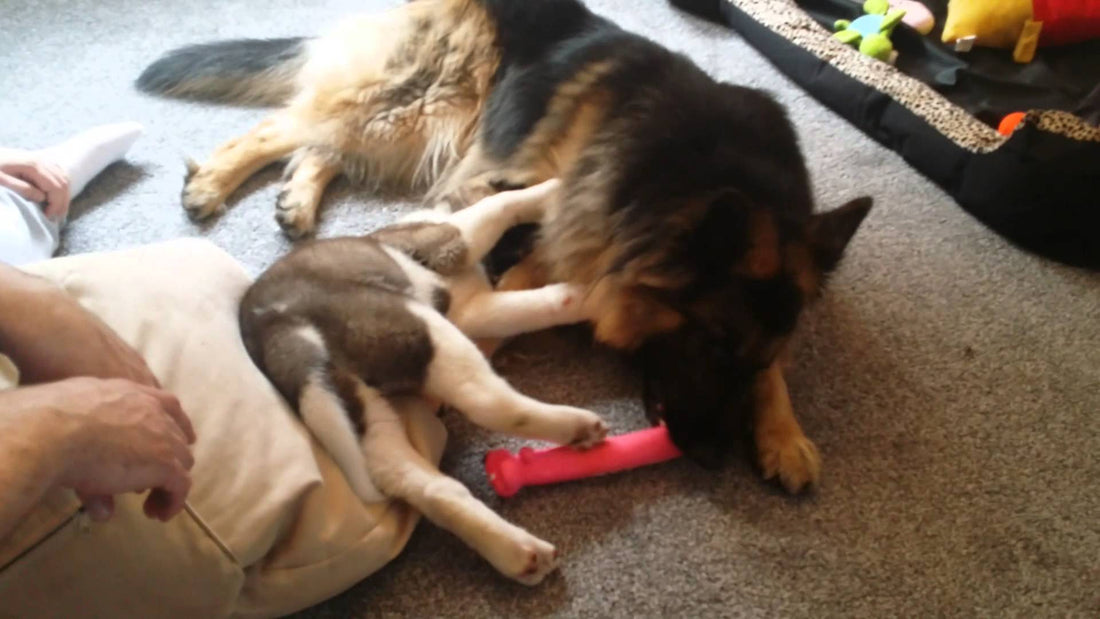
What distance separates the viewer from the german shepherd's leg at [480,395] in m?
1.40

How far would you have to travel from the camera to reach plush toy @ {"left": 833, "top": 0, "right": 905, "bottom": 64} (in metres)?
2.57

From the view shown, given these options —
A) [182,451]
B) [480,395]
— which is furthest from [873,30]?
[182,451]

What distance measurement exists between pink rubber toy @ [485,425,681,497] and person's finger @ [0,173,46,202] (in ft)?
4.38

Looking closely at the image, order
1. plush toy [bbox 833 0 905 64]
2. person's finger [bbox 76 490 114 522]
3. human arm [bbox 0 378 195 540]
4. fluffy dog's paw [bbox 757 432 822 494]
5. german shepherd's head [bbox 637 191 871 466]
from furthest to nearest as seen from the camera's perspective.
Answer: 1. plush toy [bbox 833 0 905 64]
2. fluffy dog's paw [bbox 757 432 822 494]
3. german shepherd's head [bbox 637 191 871 466]
4. person's finger [bbox 76 490 114 522]
5. human arm [bbox 0 378 195 540]

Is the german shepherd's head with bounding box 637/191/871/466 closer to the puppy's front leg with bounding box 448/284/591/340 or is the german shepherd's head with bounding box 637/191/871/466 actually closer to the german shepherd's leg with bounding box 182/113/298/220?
the puppy's front leg with bounding box 448/284/591/340

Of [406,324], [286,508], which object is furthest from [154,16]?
[286,508]

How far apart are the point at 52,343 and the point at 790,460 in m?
1.23

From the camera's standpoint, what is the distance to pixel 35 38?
9.28 feet

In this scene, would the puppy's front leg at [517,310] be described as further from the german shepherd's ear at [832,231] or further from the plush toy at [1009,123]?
the plush toy at [1009,123]

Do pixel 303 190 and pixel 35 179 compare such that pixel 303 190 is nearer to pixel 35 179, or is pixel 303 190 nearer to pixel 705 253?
pixel 35 179

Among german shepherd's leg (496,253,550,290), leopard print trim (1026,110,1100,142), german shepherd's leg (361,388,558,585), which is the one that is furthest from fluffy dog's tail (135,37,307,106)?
leopard print trim (1026,110,1100,142)

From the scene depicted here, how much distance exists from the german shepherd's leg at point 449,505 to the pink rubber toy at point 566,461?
170mm

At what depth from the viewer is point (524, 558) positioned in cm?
128

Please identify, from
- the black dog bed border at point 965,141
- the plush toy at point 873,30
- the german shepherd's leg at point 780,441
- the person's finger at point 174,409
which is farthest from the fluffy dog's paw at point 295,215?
the plush toy at point 873,30
